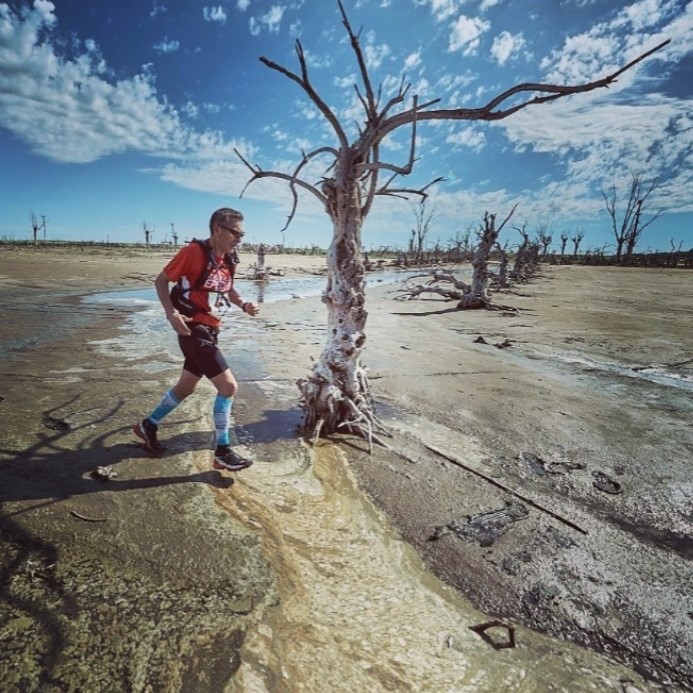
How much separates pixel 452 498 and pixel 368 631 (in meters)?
1.47

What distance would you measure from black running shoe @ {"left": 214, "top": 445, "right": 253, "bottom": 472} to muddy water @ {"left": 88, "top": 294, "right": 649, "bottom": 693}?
0.44ft

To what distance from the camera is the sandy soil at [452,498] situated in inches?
75.7

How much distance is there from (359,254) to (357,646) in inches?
128

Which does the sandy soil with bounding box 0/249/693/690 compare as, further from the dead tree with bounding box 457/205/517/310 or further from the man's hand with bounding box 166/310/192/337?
the dead tree with bounding box 457/205/517/310

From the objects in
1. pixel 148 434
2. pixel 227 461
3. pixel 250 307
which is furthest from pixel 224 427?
pixel 250 307

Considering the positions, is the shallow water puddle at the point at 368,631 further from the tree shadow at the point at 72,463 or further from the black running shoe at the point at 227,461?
the tree shadow at the point at 72,463

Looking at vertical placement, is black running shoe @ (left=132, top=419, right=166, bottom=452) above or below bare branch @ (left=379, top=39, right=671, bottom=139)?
below

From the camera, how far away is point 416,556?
2.46 metres

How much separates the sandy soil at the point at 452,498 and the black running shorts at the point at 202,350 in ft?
2.65

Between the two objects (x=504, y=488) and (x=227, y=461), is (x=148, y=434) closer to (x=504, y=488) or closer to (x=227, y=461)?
(x=227, y=461)

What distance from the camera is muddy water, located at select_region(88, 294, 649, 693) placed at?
162 cm

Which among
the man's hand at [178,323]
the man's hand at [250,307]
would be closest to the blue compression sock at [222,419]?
the man's hand at [178,323]

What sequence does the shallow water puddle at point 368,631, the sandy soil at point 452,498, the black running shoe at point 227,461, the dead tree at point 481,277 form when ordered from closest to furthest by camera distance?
the shallow water puddle at point 368,631 → the sandy soil at point 452,498 → the black running shoe at point 227,461 → the dead tree at point 481,277

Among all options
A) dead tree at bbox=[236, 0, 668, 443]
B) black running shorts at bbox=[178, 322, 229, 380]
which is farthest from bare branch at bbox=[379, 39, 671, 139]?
black running shorts at bbox=[178, 322, 229, 380]
